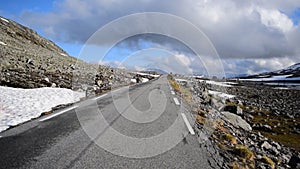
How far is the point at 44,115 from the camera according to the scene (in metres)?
10.2

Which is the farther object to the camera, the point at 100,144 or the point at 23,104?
the point at 23,104

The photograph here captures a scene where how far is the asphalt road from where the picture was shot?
17.2 ft

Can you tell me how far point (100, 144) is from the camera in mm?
6477

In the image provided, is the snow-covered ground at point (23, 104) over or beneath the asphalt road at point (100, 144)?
over

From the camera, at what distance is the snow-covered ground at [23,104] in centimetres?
902

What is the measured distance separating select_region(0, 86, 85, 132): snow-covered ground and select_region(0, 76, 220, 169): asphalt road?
0.62m

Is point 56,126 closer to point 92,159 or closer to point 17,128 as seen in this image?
point 17,128

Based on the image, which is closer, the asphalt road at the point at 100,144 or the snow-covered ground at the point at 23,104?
the asphalt road at the point at 100,144

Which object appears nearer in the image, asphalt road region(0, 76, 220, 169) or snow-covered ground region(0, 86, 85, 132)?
asphalt road region(0, 76, 220, 169)

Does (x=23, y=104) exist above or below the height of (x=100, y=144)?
above

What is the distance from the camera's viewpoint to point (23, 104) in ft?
37.6

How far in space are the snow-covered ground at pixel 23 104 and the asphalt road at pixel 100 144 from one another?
624 mm

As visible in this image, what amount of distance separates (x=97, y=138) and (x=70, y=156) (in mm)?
1535

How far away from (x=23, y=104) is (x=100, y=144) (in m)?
6.33
